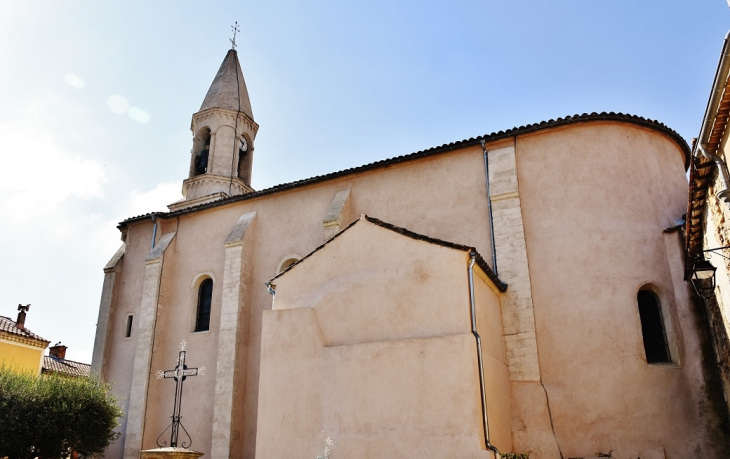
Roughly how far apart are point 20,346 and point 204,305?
1059cm

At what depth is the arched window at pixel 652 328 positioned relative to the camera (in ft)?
37.9

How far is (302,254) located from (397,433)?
7259 millimetres

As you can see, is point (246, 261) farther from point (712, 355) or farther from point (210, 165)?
point (712, 355)

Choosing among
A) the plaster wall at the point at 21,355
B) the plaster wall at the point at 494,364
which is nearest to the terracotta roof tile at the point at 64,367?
the plaster wall at the point at 21,355

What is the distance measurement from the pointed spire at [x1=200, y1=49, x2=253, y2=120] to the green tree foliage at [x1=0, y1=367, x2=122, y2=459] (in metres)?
13.1

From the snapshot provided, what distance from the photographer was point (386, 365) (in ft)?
32.3

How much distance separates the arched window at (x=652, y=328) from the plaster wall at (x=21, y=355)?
68.9 feet

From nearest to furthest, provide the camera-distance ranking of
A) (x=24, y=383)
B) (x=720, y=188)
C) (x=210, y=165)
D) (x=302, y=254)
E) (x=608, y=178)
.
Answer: (x=720, y=188), (x=608, y=178), (x=24, y=383), (x=302, y=254), (x=210, y=165)

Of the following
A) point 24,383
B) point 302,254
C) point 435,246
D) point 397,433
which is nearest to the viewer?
point 397,433

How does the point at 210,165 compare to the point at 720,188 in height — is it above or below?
above

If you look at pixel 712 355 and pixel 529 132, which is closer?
pixel 712 355

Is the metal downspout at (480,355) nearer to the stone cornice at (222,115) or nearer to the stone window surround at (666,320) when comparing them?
the stone window surround at (666,320)

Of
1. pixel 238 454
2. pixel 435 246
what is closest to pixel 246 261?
pixel 238 454

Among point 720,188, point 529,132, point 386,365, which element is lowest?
point 386,365
